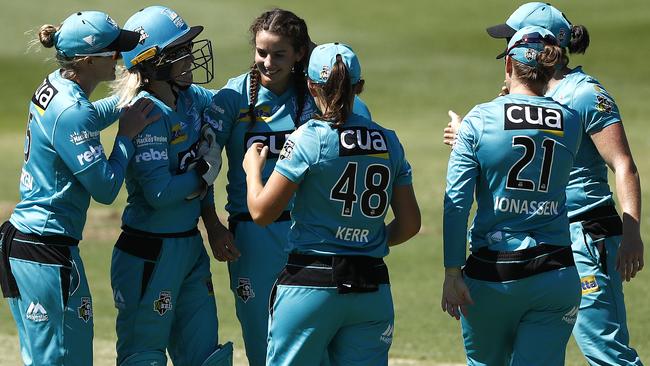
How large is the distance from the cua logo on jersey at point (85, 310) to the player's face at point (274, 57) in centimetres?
158

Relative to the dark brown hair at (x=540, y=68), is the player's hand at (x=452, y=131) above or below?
below

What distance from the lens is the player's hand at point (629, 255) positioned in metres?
6.21

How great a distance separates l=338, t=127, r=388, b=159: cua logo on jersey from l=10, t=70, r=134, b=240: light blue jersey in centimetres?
123

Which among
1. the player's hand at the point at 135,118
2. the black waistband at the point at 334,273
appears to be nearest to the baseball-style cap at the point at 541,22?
the black waistband at the point at 334,273

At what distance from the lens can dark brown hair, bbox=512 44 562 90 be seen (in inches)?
216

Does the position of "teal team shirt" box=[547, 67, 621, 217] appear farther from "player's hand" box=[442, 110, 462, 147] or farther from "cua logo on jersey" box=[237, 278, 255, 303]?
"cua logo on jersey" box=[237, 278, 255, 303]

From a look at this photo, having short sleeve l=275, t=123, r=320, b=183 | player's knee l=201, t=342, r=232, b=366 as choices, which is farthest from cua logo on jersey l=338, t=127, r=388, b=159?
player's knee l=201, t=342, r=232, b=366

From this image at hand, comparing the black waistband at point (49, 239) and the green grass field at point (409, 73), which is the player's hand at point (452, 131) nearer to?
the black waistband at point (49, 239)

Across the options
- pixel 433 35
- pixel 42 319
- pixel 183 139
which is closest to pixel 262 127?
pixel 183 139

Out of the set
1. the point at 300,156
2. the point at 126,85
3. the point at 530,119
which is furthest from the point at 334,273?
the point at 126,85

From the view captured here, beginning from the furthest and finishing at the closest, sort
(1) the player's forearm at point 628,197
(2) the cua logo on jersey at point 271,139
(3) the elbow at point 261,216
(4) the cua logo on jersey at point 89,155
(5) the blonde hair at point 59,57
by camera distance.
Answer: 1. (2) the cua logo on jersey at point 271,139
2. (1) the player's forearm at point 628,197
3. (5) the blonde hair at point 59,57
4. (4) the cua logo on jersey at point 89,155
5. (3) the elbow at point 261,216

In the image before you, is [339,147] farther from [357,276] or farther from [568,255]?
[568,255]

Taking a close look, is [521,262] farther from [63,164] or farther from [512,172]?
[63,164]

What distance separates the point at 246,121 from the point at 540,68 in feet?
5.78
